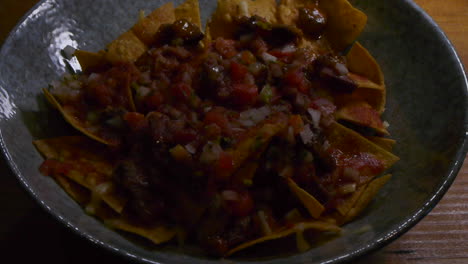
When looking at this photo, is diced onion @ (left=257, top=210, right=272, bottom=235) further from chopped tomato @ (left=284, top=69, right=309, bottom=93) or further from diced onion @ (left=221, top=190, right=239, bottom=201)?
chopped tomato @ (left=284, top=69, right=309, bottom=93)

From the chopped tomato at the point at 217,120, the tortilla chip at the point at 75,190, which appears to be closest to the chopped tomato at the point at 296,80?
the chopped tomato at the point at 217,120

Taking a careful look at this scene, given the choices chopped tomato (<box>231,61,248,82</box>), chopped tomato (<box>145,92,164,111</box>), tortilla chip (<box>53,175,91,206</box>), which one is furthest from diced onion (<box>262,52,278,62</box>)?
tortilla chip (<box>53,175,91,206</box>)

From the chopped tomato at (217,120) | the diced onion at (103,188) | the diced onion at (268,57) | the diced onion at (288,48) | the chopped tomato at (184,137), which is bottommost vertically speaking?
the diced onion at (103,188)

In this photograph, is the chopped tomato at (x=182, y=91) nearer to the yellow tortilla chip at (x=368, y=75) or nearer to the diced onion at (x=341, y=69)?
the diced onion at (x=341, y=69)

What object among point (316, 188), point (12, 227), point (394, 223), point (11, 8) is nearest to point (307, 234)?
point (316, 188)

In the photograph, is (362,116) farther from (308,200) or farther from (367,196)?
(308,200)

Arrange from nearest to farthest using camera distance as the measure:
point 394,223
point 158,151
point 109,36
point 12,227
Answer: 1. point 394,223
2. point 158,151
3. point 12,227
4. point 109,36

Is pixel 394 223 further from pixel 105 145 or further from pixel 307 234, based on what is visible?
pixel 105 145
